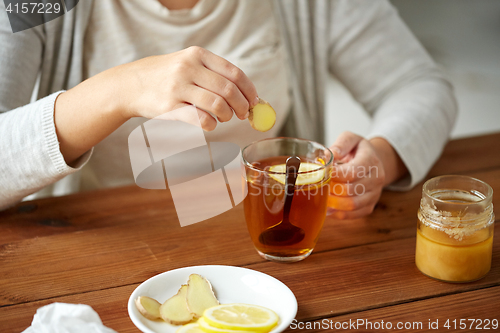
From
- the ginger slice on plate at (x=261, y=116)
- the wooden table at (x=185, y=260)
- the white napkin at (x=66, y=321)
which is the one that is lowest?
the wooden table at (x=185, y=260)

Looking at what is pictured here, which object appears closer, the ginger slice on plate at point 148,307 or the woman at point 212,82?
the ginger slice on plate at point 148,307

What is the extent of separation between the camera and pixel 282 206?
24.4 inches

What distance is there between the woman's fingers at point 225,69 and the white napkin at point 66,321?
0.32 m

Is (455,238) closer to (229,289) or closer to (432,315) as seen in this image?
(432,315)

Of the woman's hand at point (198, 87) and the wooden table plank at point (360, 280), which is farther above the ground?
the woman's hand at point (198, 87)

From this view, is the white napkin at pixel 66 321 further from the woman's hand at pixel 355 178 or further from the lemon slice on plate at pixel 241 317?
the woman's hand at pixel 355 178

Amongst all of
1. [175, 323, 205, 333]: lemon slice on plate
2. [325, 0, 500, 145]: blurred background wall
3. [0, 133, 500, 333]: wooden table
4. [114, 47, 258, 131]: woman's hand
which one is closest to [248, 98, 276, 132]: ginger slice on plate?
[114, 47, 258, 131]: woman's hand

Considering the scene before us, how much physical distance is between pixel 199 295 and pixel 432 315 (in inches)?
10.8

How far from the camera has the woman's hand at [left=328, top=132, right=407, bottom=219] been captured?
78 cm

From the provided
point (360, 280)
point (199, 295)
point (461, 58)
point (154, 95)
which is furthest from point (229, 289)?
point (461, 58)

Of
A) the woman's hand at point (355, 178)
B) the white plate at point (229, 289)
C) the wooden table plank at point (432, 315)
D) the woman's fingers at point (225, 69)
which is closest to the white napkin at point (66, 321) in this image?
the white plate at point (229, 289)

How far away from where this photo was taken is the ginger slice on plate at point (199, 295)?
1.71 ft

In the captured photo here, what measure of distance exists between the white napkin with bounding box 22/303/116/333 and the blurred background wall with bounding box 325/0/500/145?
2.25m

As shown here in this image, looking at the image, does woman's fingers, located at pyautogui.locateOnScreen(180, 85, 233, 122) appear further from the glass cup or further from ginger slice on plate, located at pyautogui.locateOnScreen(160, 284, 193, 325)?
ginger slice on plate, located at pyautogui.locateOnScreen(160, 284, 193, 325)
